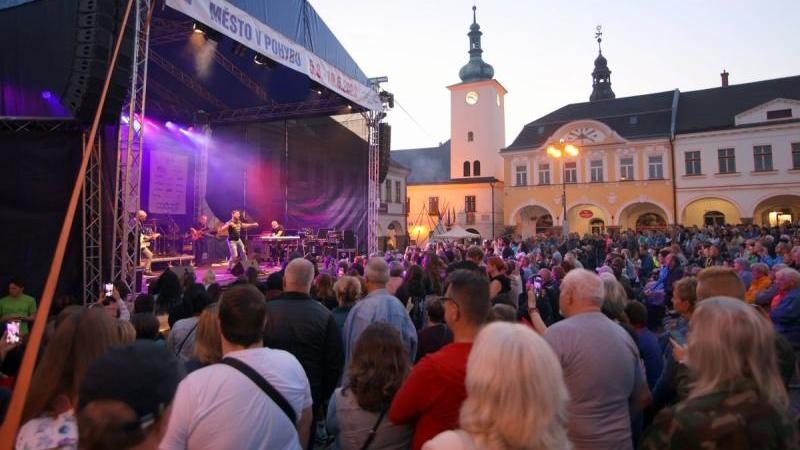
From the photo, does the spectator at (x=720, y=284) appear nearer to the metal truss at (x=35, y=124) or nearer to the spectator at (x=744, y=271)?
the spectator at (x=744, y=271)

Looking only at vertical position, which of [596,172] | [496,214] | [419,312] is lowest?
[419,312]

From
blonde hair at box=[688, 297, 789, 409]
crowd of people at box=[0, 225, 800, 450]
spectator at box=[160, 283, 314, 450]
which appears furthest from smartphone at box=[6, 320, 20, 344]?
blonde hair at box=[688, 297, 789, 409]

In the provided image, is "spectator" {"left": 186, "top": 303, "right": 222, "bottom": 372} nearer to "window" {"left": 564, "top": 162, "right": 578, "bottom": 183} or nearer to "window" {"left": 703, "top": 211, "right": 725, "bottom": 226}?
"window" {"left": 564, "top": 162, "right": 578, "bottom": 183}

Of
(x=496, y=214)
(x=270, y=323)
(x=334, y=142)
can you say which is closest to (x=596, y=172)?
(x=496, y=214)

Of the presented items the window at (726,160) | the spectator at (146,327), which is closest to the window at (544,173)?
the window at (726,160)

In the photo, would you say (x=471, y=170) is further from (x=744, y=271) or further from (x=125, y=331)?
(x=125, y=331)

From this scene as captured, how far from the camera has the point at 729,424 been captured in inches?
64.8

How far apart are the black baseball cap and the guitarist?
14.1 meters

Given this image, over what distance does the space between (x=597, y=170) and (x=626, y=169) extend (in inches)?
72.7

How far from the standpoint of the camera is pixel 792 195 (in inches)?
1115

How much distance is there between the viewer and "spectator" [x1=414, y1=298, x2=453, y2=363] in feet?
12.8

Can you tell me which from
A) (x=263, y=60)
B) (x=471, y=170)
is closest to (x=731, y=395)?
(x=263, y=60)

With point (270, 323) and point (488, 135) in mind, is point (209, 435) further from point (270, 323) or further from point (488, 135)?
point (488, 135)

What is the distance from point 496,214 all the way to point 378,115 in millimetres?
24888
